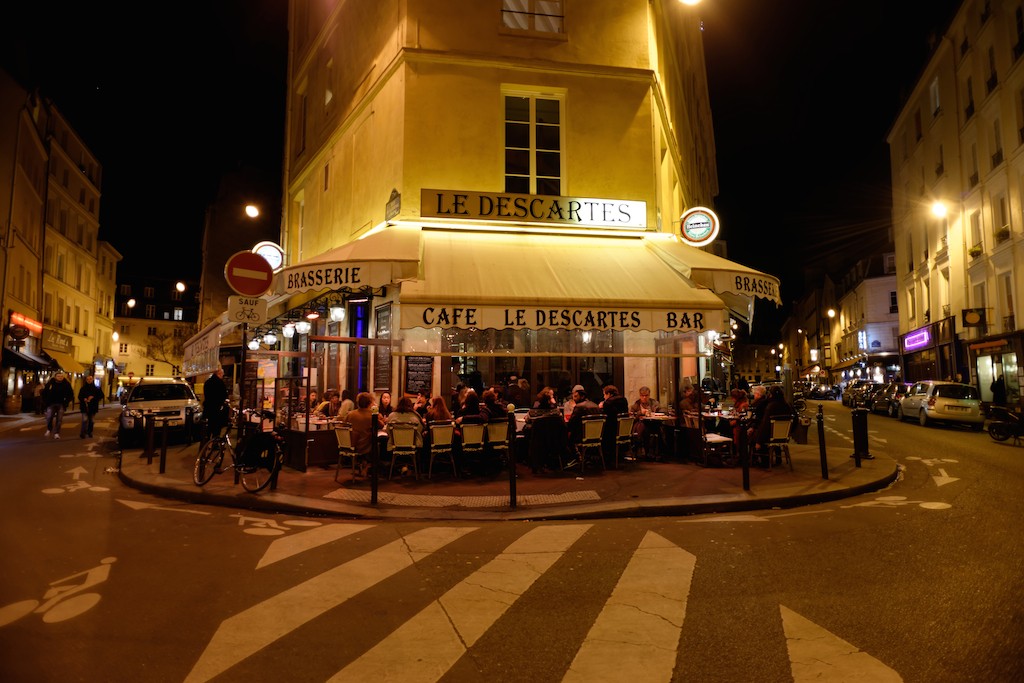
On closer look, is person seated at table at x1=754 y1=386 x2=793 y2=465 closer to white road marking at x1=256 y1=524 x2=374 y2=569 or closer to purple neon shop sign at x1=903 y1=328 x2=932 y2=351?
white road marking at x1=256 y1=524 x2=374 y2=569

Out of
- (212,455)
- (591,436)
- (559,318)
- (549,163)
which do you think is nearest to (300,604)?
(212,455)

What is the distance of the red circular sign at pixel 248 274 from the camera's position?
984 cm

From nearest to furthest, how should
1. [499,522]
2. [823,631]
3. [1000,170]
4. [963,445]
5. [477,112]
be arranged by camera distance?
A: 1. [823,631]
2. [499,522]
3. [477,112]
4. [963,445]
5. [1000,170]

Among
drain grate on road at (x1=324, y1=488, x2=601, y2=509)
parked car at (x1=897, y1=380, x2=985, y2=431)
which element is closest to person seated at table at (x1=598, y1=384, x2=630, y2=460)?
drain grate on road at (x1=324, y1=488, x2=601, y2=509)

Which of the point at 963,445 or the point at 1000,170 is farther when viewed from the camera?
the point at 1000,170

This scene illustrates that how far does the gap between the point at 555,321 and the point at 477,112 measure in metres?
5.40

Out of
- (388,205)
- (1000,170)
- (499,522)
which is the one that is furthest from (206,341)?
(1000,170)

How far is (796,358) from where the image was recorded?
98.4 m

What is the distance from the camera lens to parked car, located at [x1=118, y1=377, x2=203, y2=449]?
1527 centimetres

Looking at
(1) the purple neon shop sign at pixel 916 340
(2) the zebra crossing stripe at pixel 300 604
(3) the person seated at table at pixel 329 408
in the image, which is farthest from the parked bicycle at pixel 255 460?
(1) the purple neon shop sign at pixel 916 340

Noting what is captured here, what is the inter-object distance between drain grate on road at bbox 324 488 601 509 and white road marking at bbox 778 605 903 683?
177 inches

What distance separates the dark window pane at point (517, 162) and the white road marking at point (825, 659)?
1074cm

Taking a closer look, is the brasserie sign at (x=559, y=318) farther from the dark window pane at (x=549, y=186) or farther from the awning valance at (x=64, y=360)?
the awning valance at (x=64, y=360)

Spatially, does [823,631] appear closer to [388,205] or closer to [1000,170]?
[388,205]
